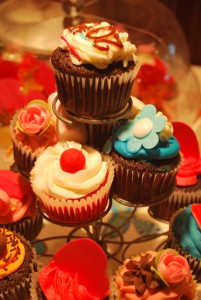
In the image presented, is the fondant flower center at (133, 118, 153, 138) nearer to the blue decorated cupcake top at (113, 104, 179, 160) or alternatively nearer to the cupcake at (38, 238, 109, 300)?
the blue decorated cupcake top at (113, 104, 179, 160)

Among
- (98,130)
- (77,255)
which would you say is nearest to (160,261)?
(77,255)

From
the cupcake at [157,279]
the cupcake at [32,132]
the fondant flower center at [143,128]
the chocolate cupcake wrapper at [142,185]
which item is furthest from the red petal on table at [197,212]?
the cupcake at [32,132]

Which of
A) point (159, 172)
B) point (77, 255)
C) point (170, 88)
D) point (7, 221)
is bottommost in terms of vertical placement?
point (170, 88)

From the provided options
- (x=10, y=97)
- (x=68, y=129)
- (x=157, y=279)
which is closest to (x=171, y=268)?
(x=157, y=279)

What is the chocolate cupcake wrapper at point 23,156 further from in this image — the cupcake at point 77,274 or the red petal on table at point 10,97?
the red petal on table at point 10,97

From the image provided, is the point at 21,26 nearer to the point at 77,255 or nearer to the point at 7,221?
the point at 7,221

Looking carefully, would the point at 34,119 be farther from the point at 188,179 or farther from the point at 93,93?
the point at 188,179
